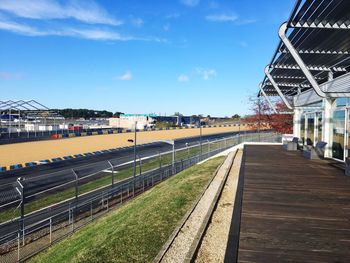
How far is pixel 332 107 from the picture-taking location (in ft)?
44.3

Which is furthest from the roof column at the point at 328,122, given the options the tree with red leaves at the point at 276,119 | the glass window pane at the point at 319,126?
the tree with red leaves at the point at 276,119

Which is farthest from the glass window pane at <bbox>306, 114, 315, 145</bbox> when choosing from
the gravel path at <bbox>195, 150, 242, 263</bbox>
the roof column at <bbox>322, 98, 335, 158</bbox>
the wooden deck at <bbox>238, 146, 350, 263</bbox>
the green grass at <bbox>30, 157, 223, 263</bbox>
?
the gravel path at <bbox>195, 150, 242, 263</bbox>

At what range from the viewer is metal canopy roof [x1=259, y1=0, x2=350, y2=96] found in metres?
7.15

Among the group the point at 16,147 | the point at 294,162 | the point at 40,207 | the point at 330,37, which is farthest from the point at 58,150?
the point at 330,37

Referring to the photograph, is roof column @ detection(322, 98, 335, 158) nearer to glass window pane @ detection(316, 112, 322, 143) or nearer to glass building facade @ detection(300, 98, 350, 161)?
glass building facade @ detection(300, 98, 350, 161)

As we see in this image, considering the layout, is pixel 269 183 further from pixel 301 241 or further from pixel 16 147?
pixel 16 147

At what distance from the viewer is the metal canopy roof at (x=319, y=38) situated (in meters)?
7.15

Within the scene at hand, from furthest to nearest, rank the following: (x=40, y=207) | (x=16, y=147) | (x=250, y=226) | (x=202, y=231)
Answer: (x=16, y=147) → (x=40, y=207) → (x=202, y=231) → (x=250, y=226)

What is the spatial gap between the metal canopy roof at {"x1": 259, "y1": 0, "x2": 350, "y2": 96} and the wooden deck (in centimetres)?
431

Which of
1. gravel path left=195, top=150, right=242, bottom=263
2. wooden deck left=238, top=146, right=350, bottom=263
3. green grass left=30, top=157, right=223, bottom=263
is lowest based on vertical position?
green grass left=30, top=157, right=223, bottom=263

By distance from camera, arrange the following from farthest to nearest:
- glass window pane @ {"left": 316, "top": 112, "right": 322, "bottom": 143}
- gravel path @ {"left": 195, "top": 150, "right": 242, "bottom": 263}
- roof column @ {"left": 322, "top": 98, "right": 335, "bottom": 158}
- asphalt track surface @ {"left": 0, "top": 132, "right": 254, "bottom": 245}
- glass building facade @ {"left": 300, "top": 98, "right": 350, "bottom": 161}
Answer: glass window pane @ {"left": 316, "top": 112, "right": 322, "bottom": 143} < roof column @ {"left": 322, "top": 98, "right": 335, "bottom": 158} < glass building facade @ {"left": 300, "top": 98, "right": 350, "bottom": 161} < asphalt track surface @ {"left": 0, "top": 132, "right": 254, "bottom": 245} < gravel path @ {"left": 195, "top": 150, "right": 242, "bottom": 263}

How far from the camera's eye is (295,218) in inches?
222

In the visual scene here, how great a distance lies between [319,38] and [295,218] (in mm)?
6454

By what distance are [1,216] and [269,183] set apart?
10262 mm
